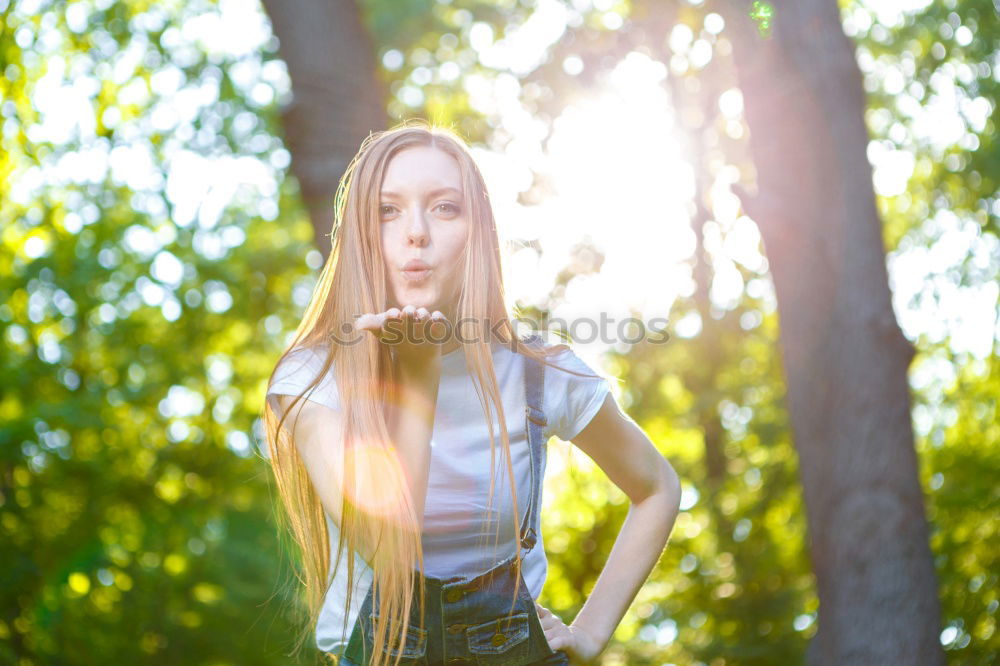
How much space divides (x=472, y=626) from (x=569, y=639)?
0.25 metres

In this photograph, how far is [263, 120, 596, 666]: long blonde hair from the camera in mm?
1896

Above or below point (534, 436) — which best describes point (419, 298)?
above

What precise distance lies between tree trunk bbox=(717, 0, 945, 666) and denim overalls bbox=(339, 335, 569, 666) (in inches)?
105

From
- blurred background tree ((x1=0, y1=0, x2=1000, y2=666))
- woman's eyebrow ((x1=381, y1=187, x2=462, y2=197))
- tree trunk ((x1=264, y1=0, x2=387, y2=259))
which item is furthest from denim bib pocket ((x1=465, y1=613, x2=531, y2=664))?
blurred background tree ((x1=0, y1=0, x2=1000, y2=666))

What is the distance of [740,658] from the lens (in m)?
8.31

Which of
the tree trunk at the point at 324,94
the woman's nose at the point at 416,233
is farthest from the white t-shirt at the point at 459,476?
the tree trunk at the point at 324,94

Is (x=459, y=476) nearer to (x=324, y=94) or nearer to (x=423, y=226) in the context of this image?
(x=423, y=226)

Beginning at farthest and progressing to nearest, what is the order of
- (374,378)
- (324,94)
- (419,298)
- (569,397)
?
(324,94), (569,397), (419,298), (374,378)

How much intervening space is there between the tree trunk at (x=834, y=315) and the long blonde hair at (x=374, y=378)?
2.59m

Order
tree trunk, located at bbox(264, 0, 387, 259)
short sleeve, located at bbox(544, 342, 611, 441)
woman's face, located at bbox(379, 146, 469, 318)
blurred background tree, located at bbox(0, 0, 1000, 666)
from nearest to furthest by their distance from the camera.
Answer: woman's face, located at bbox(379, 146, 469, 318), short sleeve, located at bbox(544, 342, 611, 441), tree trunk, located at bbox(264, 0, 387, 259), blurred background tree, located at bbox(0, 0, 1000, 666)

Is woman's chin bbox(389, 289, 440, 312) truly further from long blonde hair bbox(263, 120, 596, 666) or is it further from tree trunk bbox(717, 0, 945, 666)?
tree trunk bbox(717, 0, 945, 666)

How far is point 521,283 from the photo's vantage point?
24.9 feet

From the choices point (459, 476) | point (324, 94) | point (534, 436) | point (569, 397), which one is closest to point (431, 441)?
point (459, 476)

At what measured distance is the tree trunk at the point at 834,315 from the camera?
428 centimetres
